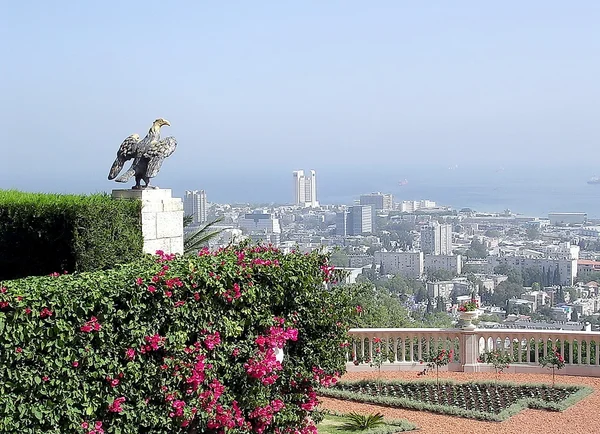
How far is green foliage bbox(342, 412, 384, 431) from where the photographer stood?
9.44 meters

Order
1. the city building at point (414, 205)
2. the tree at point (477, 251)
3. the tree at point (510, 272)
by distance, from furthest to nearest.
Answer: the city building at point (414, 205)
the tree at point (477, 251)
the tree at point (510, 272)

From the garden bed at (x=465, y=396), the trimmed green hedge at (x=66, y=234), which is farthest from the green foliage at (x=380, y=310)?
the trimmed green hedge at (x=66, y=234)

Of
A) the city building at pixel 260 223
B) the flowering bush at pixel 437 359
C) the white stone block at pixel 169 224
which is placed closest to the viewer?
the white stone block at pixel 169 224

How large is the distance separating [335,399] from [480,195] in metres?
47.2

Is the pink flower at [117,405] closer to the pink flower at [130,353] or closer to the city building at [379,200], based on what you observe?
the pink flower at [130,353]

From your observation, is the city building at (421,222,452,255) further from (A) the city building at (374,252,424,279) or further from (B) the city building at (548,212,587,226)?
(B) the city building at (548,212,587,226)

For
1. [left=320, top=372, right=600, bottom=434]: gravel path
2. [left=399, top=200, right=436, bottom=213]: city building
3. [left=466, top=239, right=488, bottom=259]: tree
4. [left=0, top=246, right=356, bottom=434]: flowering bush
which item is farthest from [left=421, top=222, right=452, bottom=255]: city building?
[left=0, top=246, right=356, bottom=434]: flowering bush

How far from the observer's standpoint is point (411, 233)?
36.6 m

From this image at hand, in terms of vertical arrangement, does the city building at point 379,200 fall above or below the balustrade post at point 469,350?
above

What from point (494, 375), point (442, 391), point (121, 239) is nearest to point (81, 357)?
point (121, 239)

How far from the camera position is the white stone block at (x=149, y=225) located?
10562 millimetres

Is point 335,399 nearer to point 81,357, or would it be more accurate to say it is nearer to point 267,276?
point 267,276

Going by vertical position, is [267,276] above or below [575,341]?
A: above

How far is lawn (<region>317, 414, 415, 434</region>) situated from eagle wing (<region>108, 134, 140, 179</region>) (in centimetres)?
432
